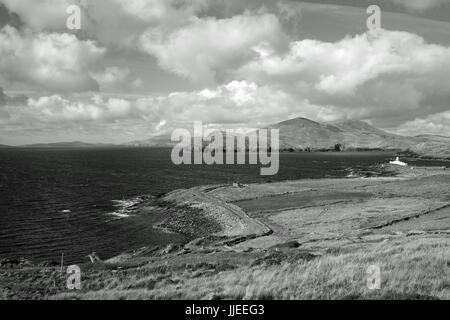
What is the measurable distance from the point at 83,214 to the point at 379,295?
216ft

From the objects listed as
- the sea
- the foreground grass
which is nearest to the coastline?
the foreground grass

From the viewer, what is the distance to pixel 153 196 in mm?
98625

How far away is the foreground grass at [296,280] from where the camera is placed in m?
19.0

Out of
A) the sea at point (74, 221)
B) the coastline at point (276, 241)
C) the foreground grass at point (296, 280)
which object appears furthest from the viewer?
the sea at point (74, 221)

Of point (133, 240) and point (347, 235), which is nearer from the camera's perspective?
point (347, 235)

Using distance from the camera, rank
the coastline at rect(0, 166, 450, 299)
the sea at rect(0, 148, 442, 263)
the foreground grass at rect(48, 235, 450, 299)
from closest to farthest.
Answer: the foreground grass at rect(48, 235, 450, 299) → the coastline at rect(0, 166, 450, 299) → the sea at rect(0, 148, 442, 263)

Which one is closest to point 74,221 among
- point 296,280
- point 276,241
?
point 276,241

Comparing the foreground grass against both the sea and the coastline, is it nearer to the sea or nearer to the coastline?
the coastline

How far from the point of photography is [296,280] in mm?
21922

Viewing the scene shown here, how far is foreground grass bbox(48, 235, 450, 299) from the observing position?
19016 mm

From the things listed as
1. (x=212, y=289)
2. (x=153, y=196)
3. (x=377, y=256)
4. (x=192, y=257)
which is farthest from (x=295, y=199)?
(x=212, y=289)

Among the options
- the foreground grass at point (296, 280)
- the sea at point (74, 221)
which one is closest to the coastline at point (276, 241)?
the foreground grass at point (296, 280)

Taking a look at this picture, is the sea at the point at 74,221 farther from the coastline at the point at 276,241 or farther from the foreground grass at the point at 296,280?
the foreground grass at the point at 296,280
